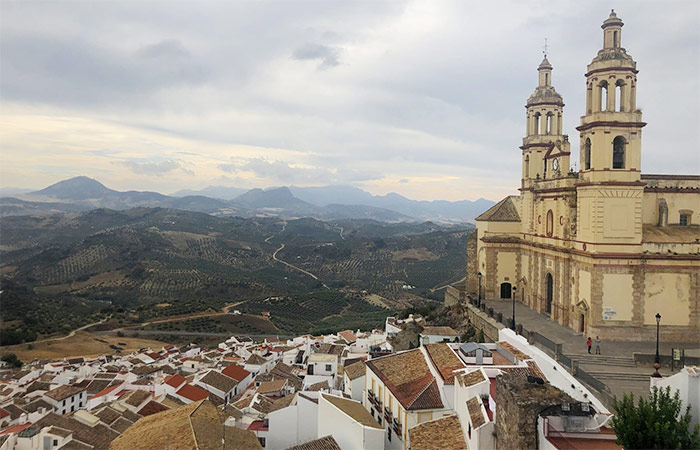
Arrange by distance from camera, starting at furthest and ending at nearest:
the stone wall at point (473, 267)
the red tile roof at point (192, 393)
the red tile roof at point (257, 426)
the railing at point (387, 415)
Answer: the stone wall at point (473, 267)
the red tile roof at point (192, 393)
the red tile roof at point (257, 426)
the railing at point (387, 415)

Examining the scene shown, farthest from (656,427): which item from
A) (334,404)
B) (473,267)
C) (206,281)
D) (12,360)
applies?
(206,281)

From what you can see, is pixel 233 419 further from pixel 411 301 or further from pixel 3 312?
pixel 411 301

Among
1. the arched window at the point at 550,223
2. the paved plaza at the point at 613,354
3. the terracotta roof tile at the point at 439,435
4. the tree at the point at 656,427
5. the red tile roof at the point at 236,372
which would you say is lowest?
the red tile roof at the point at 236,372

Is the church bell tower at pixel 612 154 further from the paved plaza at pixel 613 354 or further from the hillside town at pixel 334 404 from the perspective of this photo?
the hillside town at pixel 334 404

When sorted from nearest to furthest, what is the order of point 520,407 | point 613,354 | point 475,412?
point 520,407, point 475,412, point 613,354

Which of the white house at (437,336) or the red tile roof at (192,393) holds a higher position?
the white house at (437,336)

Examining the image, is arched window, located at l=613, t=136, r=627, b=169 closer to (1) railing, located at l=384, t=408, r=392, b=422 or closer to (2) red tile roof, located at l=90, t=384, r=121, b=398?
(1) railing, located at l=384, t=408, r=392, b=422

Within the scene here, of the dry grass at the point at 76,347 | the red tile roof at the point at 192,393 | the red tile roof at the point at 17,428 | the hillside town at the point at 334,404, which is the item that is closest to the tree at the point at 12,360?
the dry grass at the point at 76,347

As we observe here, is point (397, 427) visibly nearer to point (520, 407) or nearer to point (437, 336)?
point (520, 407)
